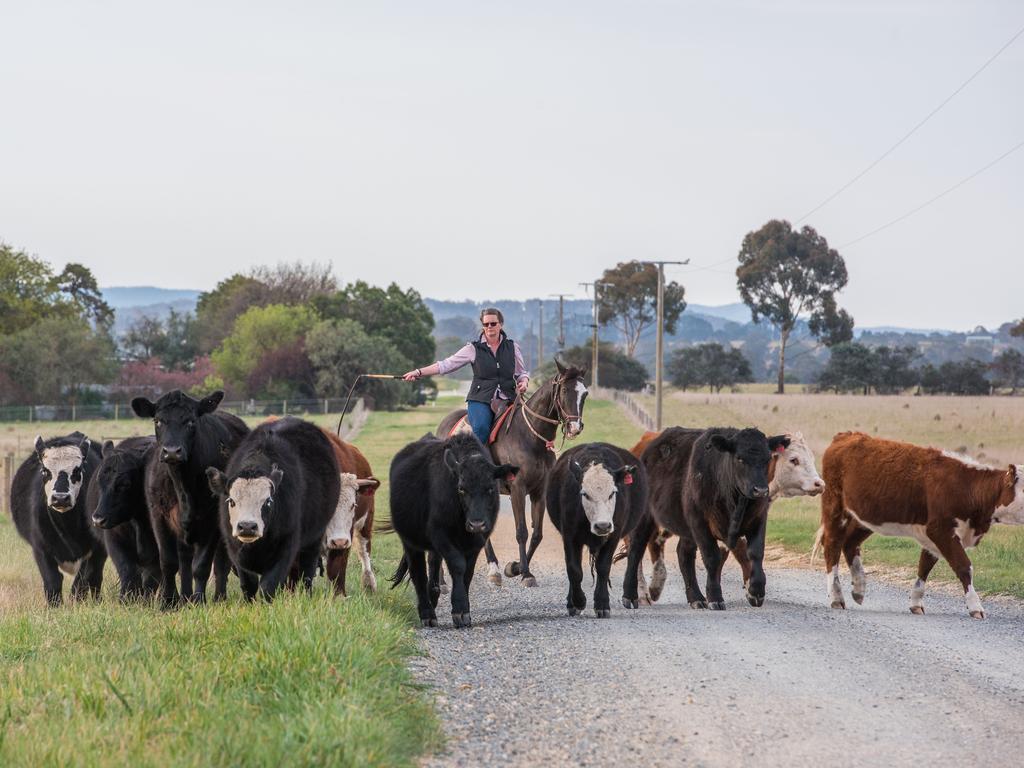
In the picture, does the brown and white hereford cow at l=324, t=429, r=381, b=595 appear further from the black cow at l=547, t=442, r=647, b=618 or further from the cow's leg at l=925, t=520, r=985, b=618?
the cow's leg at l=925, t=520, r=985, b=618

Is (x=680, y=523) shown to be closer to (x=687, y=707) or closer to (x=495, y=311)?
(x=495, y=311)

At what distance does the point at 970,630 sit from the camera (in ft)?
40.2

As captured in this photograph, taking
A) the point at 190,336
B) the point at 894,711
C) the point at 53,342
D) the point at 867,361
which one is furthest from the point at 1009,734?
the point at 190,336

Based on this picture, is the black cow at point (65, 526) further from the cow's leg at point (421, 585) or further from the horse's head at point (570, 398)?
the horse's head at point (570, 398)

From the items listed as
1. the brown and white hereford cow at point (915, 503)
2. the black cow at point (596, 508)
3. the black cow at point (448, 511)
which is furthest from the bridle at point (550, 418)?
the black cow at point (448, 511)

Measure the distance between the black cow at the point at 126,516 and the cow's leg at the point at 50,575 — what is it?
868mm

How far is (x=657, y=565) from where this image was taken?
15617mm

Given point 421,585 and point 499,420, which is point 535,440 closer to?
point 499,420

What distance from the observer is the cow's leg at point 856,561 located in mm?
14828

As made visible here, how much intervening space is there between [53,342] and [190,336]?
3773cm

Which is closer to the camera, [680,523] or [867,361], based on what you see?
[680,523]

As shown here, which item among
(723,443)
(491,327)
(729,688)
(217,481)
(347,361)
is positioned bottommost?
(729,688)

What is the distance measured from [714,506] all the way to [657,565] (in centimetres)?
164

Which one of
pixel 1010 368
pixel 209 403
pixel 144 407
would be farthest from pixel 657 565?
pixel 1010 368
